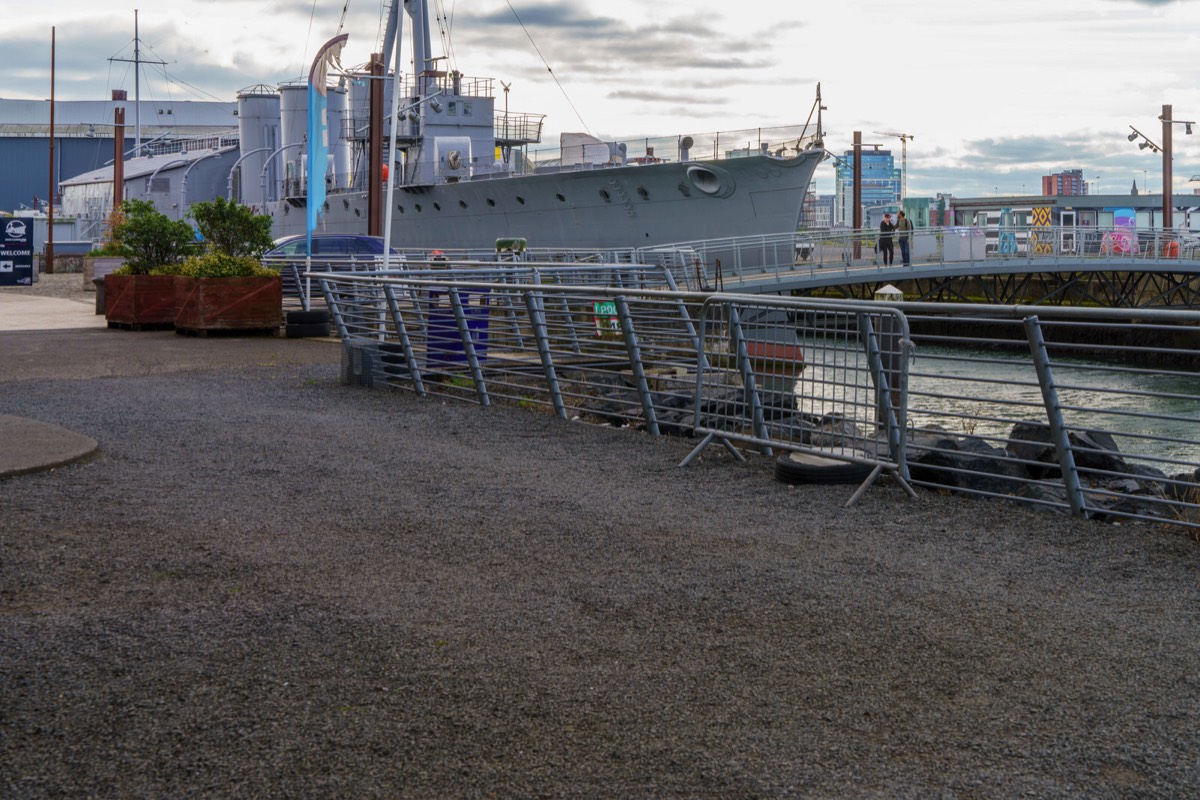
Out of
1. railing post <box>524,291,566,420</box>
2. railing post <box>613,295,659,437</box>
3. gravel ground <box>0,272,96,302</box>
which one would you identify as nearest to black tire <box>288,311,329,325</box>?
railing post <box>524,291,566,420</box>

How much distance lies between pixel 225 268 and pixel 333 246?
933cm

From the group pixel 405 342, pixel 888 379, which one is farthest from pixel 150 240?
pixel 888 379

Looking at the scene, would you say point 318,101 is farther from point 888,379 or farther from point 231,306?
point 888,379

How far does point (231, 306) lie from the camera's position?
811 inches

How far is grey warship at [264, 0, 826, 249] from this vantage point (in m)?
43.8

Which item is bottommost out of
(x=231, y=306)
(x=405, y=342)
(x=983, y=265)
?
(x=405, y=342)

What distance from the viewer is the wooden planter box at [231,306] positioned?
67.2ft

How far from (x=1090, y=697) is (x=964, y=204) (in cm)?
14807

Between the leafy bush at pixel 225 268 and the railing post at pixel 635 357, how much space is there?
38.1 feet

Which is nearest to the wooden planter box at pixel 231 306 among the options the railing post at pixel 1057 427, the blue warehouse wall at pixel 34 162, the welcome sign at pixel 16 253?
the railing post at pixel 1057 427

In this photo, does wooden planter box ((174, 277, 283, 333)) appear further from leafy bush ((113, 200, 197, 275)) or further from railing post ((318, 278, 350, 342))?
railing post ((318, 278, 350, 342))

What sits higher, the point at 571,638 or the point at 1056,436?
the point at 1056,436

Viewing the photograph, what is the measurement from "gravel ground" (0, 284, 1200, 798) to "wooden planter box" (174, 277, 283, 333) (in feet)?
39.0

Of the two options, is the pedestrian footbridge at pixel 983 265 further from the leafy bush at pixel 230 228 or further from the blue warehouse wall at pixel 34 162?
the blue warehouse wall at pixel 34 162
